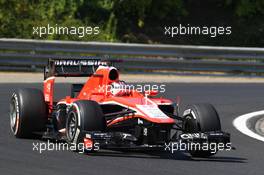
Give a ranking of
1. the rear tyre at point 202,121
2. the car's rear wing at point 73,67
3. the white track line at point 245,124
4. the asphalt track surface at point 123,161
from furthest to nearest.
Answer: the white track line at point 245,124, the car's rear wing at point 73,67, the rear tyre at point 202,121, the asphalt track surface at point 123,161

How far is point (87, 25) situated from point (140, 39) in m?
2.15

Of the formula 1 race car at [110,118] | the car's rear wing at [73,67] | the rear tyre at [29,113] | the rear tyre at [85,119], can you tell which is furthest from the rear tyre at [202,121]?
the rear tyre at [29,113]

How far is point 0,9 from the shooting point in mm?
26344

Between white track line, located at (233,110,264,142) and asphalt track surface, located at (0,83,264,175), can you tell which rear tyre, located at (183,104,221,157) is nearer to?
asphalt track surface, located at (0,83,264,175)

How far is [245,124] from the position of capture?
47.4 feet

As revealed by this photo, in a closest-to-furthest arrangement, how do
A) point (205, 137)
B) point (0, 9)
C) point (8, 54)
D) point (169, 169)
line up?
point (169, 169) < point (205, 137) < point (8, 54) < point (0, 9)

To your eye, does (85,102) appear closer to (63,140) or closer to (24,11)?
(63,140)

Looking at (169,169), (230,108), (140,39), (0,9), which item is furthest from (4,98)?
(140,39)

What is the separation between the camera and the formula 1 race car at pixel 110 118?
1053 cm

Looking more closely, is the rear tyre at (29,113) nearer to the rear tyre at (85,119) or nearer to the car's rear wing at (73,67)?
the car's rear wing at (73,67)

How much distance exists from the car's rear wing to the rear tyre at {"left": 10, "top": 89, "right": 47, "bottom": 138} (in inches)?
20.9

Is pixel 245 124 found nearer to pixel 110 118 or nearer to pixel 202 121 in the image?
pixel 202 121

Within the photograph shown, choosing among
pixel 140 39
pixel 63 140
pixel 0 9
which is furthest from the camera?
pixel 140 39

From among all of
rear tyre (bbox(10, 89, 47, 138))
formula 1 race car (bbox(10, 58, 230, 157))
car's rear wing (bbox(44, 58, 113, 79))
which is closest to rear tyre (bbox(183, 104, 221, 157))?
formula 1 race car (bbox(10, 58, 230, 157))
